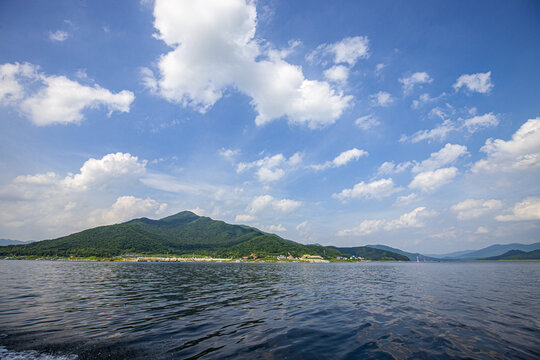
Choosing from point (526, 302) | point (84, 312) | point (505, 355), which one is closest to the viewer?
point (505, 355)

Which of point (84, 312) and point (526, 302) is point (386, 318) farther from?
point (84, 312)

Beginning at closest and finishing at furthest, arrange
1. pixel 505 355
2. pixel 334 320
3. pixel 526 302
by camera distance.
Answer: pixel 505 355 → pixel 334 320 → pixel 526 302

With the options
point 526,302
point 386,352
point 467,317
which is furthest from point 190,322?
point 526,302

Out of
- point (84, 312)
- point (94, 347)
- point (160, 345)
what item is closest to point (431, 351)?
point (160, 345)

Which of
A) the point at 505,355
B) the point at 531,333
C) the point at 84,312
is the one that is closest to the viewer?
the point at 505,355

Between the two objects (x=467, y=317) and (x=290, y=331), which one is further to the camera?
(x=467, y=317)

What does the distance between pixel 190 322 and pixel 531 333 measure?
23.8 m

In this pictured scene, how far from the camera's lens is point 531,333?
15562 millimetres

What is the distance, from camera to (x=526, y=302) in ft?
88.1

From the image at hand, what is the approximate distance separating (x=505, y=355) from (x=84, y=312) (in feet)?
97.2

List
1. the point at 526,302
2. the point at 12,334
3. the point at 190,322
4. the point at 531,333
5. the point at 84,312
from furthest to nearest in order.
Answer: the point at 526,302
the point at 84,312
the point at 190,322
the point at 531,333
the point at 12,334

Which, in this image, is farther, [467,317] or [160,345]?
[467,317]

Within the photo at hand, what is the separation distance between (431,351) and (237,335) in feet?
36.0

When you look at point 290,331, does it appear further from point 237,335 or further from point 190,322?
point 190,322
